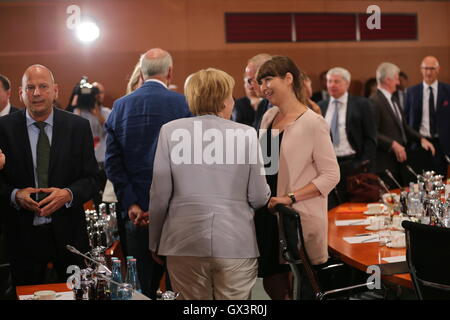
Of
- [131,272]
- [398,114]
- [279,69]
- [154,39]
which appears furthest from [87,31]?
[398,114]

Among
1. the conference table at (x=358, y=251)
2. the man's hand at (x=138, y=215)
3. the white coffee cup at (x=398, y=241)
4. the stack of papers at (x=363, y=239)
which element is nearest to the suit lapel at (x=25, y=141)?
the man's hand at (x=138, y=215)

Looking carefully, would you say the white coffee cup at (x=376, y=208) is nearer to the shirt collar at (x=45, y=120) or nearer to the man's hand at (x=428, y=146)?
the shirt collar at (x=45, y=120)

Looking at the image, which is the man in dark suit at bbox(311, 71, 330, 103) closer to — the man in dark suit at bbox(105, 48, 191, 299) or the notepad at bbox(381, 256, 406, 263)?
the man in dark suit at bbox(105, 48, 191, 299)

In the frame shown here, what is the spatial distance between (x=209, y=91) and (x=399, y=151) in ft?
11.6

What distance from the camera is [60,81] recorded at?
3857 millimetres

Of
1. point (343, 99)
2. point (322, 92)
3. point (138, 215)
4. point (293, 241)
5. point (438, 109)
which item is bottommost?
point (293, 241)

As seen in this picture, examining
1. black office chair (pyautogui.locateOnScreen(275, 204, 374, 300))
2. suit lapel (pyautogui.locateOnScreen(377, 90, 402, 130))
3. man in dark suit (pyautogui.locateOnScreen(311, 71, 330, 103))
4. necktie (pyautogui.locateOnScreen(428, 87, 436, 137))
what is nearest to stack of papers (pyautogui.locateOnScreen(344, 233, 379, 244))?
black office chair (pyautogui.locateOnScreen(275, 204, 374, 300))

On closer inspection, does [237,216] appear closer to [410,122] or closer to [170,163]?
[170,163]

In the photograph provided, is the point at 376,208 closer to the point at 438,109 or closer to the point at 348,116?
the point at 348,116

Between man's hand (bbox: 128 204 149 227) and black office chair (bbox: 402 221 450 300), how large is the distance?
1.32 metres

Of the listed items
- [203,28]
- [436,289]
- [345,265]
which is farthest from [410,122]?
[436,289]

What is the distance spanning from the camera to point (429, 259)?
2520mm

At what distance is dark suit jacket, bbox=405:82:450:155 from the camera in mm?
6133

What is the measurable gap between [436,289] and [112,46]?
3.52 meters
